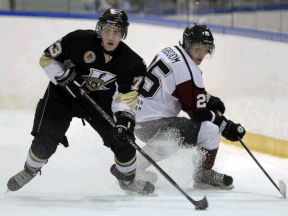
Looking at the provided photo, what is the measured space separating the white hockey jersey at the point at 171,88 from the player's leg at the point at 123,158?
44 centimetres

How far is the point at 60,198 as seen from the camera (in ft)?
8.76

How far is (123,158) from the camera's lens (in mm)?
2848

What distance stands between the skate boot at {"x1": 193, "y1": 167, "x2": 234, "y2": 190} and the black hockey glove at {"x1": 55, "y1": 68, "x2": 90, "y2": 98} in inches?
41.5

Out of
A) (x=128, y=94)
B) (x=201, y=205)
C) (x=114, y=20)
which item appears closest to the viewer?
(x=201, y=205)

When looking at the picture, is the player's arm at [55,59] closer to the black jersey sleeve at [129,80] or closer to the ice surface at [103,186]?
the black jersey sleeve at [129,80]

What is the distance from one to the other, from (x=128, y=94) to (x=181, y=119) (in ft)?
2.01

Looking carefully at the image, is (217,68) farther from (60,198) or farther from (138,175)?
(60,198)

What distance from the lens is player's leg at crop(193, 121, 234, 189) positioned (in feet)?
10.4

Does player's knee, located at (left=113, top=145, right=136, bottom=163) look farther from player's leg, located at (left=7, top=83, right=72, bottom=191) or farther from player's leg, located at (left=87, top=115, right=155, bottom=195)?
player's leg, located at (left=7, top=83, right=72, bottom=191)

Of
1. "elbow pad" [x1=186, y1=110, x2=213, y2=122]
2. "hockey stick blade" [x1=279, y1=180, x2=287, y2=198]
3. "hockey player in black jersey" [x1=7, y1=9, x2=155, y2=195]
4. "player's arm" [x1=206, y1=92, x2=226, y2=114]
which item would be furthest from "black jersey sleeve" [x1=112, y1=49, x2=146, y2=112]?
"hockey stick blade" [x1=279, y1=180, x2=287, y2=198]

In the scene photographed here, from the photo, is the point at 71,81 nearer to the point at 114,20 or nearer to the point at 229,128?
the point at 114,20

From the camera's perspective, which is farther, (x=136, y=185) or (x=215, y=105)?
(x=215, y=105)

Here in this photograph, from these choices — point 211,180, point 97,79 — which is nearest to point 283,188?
point 211,180

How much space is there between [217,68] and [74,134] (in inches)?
64.7
